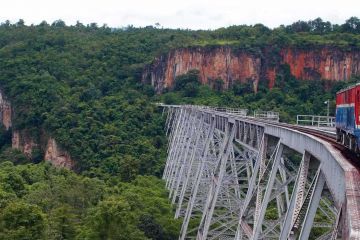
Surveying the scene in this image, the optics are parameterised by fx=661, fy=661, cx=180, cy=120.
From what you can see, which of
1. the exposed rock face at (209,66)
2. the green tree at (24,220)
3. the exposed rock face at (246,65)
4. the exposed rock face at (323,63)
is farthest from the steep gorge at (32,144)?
the green tree at (24,220)

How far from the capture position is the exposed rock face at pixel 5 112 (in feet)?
348

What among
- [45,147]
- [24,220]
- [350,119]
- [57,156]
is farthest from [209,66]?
[350,119]

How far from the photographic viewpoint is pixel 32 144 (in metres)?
96.8

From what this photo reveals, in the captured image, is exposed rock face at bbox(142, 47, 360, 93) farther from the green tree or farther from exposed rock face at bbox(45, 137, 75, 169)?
the green tree

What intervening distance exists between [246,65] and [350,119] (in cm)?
9423

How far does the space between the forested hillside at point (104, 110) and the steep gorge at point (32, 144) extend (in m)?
0.72

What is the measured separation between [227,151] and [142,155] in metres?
44.9

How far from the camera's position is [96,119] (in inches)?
3642

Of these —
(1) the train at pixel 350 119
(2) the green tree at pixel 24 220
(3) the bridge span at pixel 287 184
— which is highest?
(1) the train at pixel 350 119

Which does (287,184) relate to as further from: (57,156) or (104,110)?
(104,110)

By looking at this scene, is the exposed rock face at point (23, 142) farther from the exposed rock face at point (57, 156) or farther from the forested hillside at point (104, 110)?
the exposed rock face at point (57, 156)

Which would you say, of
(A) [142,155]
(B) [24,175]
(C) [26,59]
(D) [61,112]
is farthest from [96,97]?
(B) [24,175]

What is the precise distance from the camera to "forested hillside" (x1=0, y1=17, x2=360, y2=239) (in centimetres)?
4406

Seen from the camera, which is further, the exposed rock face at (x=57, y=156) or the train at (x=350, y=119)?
the exposed rock face at (x=57, y=156)
